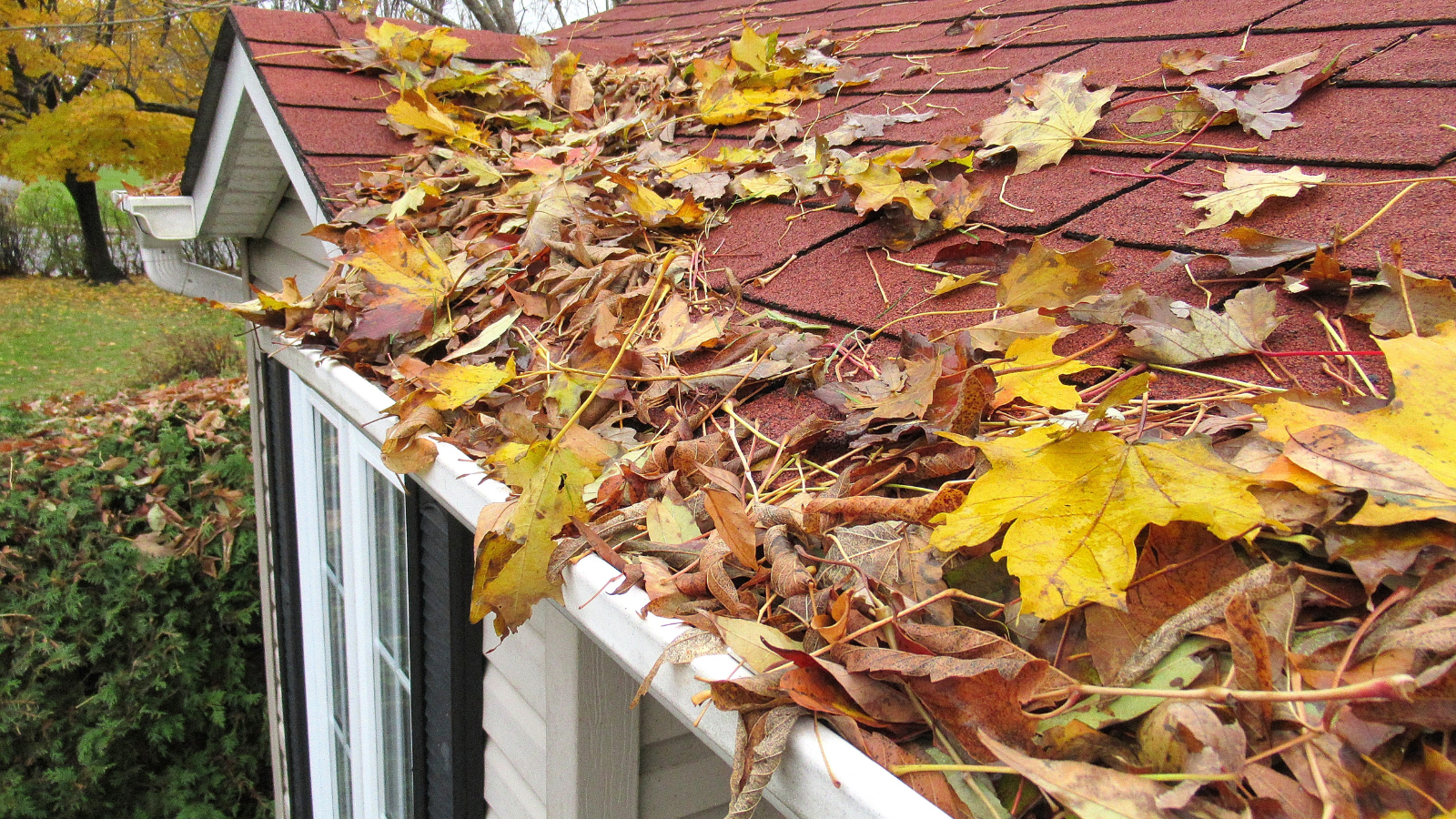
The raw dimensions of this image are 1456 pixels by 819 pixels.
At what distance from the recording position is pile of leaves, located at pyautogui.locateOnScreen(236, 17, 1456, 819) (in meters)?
0.56

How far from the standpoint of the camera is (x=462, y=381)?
1.39 metres

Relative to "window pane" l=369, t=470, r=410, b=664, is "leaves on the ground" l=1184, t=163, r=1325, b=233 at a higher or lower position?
higher

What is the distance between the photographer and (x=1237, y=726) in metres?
0.54

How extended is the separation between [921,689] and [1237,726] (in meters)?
0.20

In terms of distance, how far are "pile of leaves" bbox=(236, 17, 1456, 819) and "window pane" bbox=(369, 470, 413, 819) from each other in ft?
3.20

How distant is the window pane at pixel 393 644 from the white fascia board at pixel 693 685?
52.6 inches

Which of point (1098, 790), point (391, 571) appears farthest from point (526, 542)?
point (391, 571)

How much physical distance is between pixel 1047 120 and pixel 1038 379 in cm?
94

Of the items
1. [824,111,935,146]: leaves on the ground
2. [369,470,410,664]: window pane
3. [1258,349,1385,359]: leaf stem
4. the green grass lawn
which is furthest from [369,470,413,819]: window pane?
the green grass lawn

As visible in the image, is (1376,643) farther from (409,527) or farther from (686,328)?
(409,527)

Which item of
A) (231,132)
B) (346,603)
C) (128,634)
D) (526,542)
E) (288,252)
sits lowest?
(128,634)

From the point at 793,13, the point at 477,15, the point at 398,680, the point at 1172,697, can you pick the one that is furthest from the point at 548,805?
the point at 477,15

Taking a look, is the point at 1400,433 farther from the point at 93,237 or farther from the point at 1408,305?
the point at 93,237

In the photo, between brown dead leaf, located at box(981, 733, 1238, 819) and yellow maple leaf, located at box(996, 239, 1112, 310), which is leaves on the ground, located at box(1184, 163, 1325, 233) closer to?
yellow maple leaf, located at box(996, 239, 1112, 310)
